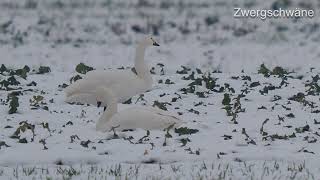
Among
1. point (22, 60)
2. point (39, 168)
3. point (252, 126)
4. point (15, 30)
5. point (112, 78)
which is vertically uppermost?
point (15, 30)

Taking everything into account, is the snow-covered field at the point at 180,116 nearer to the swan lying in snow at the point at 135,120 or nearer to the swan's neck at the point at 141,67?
the swan lying in snow at the point at 135,120

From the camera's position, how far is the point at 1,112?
35.2 ft

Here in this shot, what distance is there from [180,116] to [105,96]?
112cm

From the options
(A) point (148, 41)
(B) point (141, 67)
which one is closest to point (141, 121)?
(B) point (141, 67)

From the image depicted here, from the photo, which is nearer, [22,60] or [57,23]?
[22,60]

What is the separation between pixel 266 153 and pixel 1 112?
4061mm

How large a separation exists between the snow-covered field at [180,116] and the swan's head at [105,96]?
0.38 m

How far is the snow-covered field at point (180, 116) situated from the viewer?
26.1 ft

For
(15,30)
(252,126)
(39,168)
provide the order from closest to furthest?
(39,168)
(252,126)
(15,30)

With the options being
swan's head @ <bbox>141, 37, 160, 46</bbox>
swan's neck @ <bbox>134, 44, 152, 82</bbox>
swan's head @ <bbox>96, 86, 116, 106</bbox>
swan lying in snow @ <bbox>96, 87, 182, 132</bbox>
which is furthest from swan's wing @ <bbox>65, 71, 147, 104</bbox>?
swan lying in snow @ <bbox>96, 87, 182, 132</bbox>

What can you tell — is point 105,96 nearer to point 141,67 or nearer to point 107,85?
point 107,85

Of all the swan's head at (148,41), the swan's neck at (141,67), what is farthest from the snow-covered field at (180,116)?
the swan's head at (148,41)

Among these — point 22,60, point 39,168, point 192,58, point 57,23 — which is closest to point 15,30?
point 57,23

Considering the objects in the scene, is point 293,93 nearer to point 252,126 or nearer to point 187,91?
point 187,91
